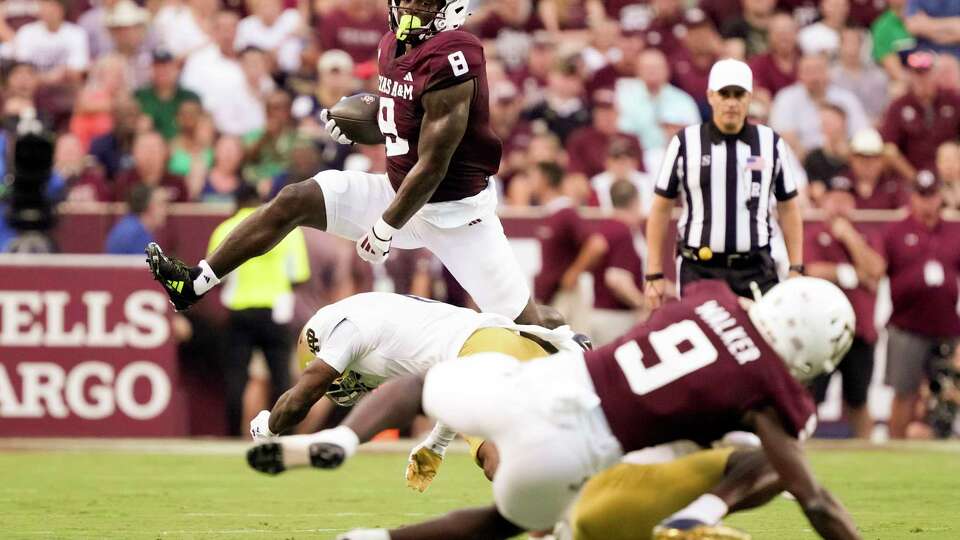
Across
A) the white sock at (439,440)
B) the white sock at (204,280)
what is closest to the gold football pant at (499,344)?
the white sock at (439,440)

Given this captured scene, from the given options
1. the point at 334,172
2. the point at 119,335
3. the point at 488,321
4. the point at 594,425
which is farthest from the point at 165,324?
the point at 594,425

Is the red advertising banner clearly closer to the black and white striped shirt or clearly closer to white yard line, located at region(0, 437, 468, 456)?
white yard line, located at region(0, 437, 468, 456)

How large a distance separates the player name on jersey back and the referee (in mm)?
3524

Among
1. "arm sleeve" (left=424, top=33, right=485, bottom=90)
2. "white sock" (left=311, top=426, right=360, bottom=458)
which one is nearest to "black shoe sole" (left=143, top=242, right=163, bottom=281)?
"arm sleeve" (left=424, top=33, right=485, bottom=90)

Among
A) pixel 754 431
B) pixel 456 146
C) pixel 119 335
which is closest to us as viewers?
pixel 754 431

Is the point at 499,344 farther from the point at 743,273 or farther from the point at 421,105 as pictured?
the point at 743,273

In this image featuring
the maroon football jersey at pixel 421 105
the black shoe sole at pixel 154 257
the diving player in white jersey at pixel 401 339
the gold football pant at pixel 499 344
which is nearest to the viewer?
the gold football pant at pixel 499 344

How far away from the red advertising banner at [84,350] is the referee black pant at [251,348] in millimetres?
437

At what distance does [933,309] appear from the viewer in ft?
42.1

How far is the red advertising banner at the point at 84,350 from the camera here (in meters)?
12.4

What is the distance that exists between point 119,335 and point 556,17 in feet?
19.1

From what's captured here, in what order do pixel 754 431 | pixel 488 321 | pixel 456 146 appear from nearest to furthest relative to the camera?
1. pixel 754 431
2. pixel 488 321
3. pixel 456 146

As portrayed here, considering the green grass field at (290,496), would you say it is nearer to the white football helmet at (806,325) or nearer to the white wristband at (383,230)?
the white wristband at (383,230)

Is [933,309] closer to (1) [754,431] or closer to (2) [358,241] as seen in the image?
(2) [358,241]
